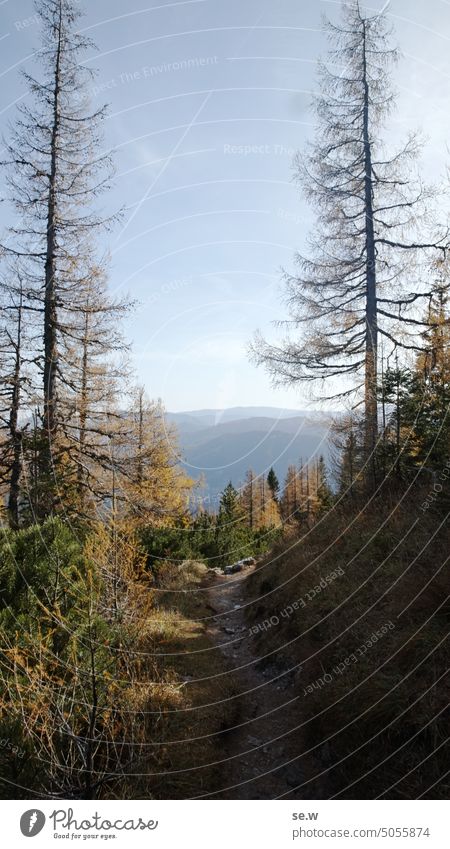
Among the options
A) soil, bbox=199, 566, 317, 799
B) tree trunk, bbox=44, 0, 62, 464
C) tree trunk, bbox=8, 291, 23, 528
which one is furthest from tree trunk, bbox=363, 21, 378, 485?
tree trunk, bbox=8, 291, 23, 528

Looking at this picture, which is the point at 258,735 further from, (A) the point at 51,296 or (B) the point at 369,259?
(B) the point at 369,259

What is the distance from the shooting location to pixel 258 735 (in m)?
5.43

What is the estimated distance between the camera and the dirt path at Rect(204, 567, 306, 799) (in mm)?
4469

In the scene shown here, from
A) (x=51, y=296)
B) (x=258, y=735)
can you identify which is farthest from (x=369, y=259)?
(x=258, y=735)

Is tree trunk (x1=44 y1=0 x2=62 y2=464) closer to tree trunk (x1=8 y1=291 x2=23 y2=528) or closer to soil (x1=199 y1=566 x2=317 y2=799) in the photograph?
tree trunk (x1=8 y1=291 x2=23 y2=528)

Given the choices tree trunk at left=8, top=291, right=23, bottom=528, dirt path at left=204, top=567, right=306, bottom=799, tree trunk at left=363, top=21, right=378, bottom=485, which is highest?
tree trunk at left=363, top=21, right=378, bottom=485

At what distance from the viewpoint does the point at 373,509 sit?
27.2ft

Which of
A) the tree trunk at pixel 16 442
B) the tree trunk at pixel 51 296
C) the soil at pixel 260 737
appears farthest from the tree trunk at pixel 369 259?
the tree trunk at pixel 16 442

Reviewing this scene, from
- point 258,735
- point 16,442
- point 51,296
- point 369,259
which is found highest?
point 369,259

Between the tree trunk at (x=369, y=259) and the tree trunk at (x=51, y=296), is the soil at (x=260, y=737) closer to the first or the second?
the tree trunk at (x=369, y=259)

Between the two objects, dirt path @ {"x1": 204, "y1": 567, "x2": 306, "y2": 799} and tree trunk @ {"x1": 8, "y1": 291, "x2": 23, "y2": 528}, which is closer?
dirt path @ {"x1": 204, "y1": 567, "x2": 306, "y2": 799}
